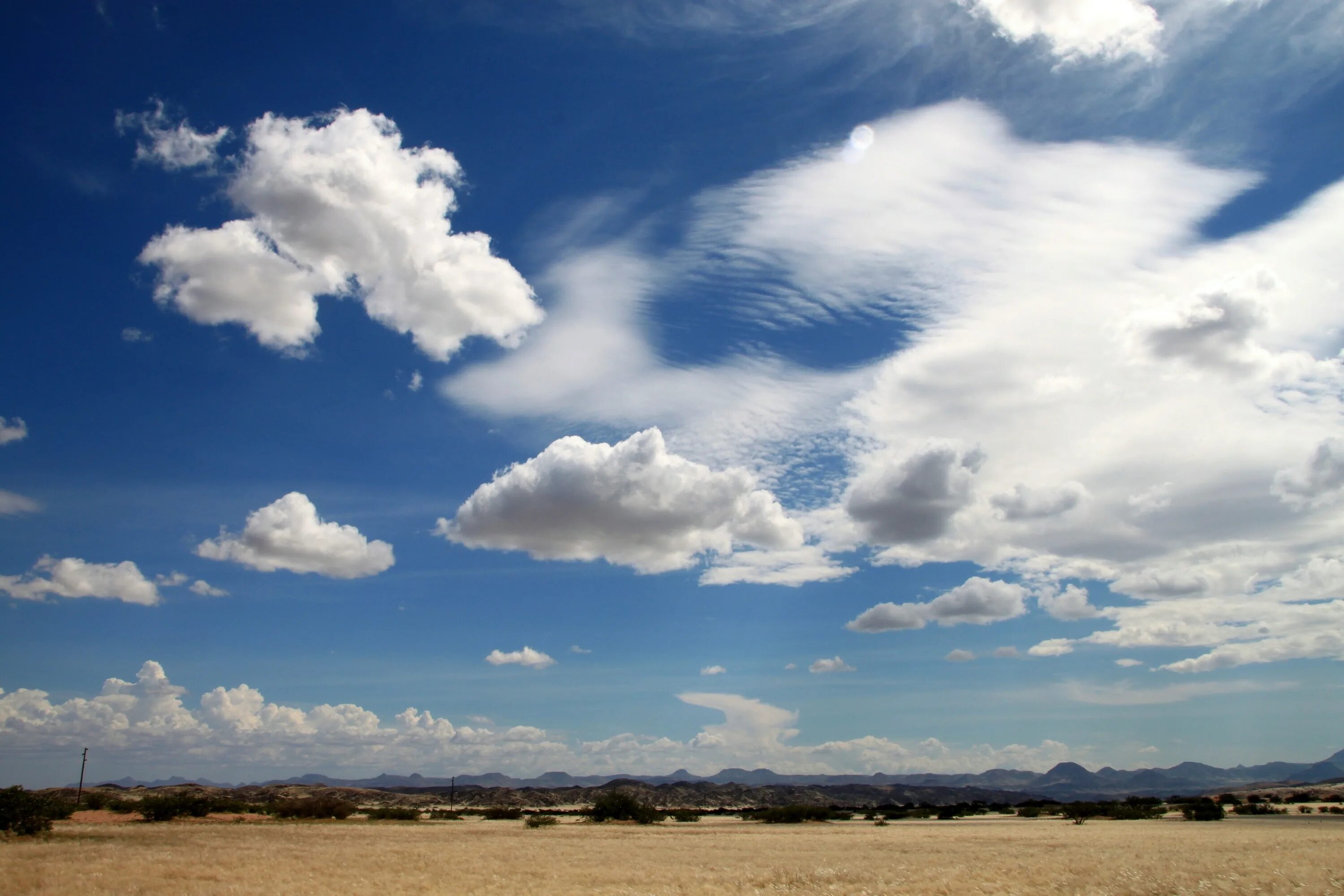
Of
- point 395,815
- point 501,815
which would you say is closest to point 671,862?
point 395,815

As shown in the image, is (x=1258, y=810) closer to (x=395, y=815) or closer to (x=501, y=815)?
(x=501, y=815)

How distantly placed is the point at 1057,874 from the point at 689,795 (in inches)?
5732

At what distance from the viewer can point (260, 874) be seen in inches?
1183

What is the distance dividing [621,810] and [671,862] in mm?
51368

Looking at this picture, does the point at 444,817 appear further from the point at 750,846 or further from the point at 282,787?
the point at 282,787

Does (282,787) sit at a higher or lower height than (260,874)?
lower

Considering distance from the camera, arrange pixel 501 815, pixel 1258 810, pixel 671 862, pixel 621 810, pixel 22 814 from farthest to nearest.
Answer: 1. pixel 501 815
2. pixel 1258 810
3. pixel 621 810
4. pixel 22 814
5. pixel 671 862

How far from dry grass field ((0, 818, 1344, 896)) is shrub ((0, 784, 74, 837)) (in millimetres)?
1643

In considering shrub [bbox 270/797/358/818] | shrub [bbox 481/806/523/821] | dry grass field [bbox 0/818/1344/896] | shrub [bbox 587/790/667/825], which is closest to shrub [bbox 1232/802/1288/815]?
dry grass field [bbox 0/818/1344/896]

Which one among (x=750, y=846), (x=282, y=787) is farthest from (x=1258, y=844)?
(x=282, y=787)

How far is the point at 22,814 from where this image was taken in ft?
158

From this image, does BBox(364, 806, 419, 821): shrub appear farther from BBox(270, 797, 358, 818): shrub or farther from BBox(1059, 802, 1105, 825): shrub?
BBox(1059, 802, 1105, 825): shrub

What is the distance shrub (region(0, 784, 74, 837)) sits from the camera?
155ft

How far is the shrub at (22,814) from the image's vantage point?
155 ft
